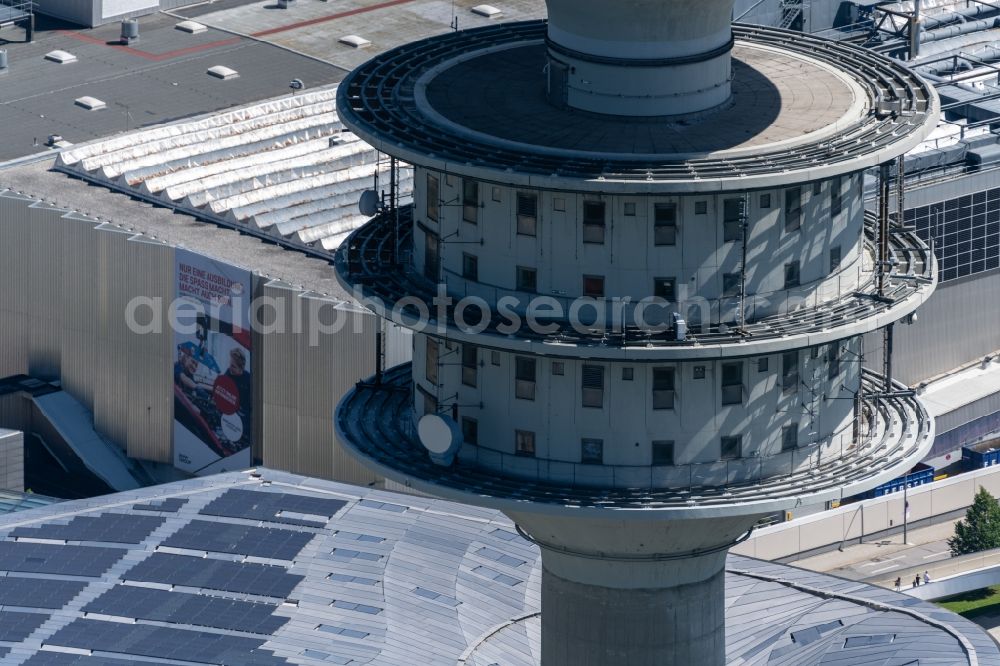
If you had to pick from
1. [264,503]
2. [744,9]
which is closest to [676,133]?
[264,503]

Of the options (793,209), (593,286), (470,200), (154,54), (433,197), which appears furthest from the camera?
(154,54)

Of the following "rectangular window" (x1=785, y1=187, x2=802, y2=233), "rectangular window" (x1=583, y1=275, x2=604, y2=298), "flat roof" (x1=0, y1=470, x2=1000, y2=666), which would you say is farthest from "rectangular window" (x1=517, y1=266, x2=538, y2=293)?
"flat roof" (x1=0, y1=470, x2=1000, y2=666)

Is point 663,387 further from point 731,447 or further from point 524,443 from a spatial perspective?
point 524,443

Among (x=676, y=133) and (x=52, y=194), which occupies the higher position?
(x=676, y=133)

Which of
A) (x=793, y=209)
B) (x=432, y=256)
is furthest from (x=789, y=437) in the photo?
(x=432, y=256)

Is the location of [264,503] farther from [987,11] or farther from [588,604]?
[987,11]

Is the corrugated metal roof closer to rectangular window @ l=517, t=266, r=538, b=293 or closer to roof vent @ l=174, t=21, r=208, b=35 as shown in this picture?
roof vent @ l=174, t=21, r=208, b=35
